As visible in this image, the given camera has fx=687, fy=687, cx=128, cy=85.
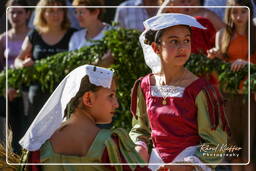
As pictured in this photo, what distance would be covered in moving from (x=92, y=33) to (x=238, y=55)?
0.83 metres

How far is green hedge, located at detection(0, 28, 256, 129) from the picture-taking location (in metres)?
3.71

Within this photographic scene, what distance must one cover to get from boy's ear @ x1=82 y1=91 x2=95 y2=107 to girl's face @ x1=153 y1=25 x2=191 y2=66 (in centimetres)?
53

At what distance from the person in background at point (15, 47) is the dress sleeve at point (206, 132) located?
1.00 m

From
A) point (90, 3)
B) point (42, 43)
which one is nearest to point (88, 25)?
point (90, 3)

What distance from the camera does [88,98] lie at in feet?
9.79

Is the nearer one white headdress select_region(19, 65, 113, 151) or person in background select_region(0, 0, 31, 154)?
white headdress select_region(19, 65, 113, 151)

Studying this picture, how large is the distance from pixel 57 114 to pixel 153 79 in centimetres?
59

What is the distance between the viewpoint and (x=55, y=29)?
4.04 meters

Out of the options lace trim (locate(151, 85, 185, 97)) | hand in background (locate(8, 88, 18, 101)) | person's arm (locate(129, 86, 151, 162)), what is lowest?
person's arm (locate(129, 86, 151, 162))

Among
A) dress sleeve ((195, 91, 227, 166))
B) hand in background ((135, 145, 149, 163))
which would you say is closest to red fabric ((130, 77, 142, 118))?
hand in background ((135, 145, 149, 163))

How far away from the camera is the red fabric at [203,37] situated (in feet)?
11.4

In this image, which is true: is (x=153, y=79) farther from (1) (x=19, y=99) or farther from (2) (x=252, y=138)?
(1) (x=19, y=99)

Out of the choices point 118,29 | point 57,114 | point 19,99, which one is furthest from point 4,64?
point 57,114

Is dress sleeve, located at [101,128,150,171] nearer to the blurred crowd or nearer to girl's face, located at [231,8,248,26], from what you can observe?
the blurred crowd
